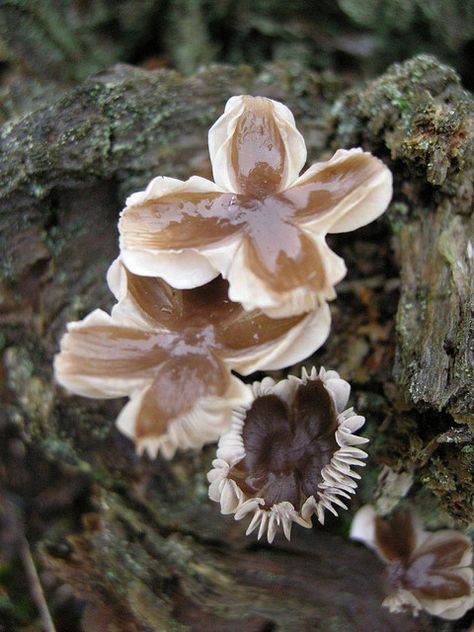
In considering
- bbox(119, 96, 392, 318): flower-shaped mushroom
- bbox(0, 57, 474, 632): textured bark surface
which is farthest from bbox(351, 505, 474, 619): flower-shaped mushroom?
bbox(119, 96, 392, 318): flower-shaped mushroom

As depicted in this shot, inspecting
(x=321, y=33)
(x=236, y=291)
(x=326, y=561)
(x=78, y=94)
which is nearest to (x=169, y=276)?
(x=236, y=291)

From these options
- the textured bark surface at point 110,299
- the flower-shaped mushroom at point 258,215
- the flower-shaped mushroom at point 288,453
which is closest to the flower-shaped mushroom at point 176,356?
the flower-shaped mushroom at point 258,215

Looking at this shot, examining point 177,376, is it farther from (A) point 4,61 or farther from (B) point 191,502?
(A) point 4,61

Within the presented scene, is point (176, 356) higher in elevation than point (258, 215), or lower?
lower

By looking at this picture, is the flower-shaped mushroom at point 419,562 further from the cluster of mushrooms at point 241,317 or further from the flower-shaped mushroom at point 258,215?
the flower-shaped mushroom at point 258,215

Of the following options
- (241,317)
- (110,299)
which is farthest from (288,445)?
(110,299)

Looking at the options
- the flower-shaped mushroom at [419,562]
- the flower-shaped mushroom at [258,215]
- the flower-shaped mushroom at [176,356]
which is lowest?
the flower-shaped mushroom at [419,562]

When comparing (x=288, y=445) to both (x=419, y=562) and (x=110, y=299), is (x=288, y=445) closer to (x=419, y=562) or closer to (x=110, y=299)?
(x=419, y=562)
